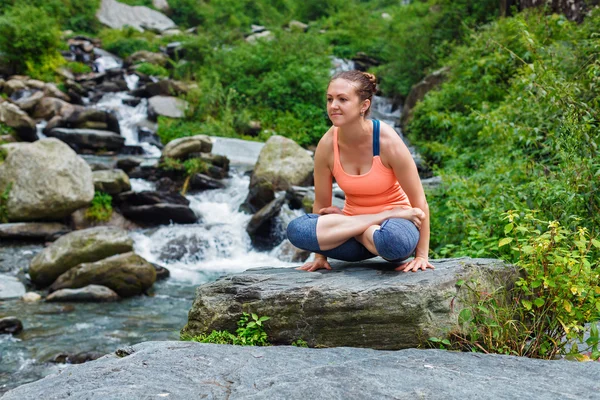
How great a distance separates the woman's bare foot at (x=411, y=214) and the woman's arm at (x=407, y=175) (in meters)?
0.06

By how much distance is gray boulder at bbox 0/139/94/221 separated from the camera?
34.6 feet

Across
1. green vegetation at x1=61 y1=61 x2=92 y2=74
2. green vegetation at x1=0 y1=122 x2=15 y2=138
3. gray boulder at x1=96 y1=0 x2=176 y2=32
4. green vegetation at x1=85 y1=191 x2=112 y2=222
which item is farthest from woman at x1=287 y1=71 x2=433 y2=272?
gray boulder at x1=96 y1=0 x2=176 y2=32

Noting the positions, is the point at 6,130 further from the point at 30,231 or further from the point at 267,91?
the point at 267,91

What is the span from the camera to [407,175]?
3.80 meters

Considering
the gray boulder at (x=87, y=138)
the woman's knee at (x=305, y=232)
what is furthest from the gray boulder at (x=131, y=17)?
the woman's knee at (x=305, y=232)

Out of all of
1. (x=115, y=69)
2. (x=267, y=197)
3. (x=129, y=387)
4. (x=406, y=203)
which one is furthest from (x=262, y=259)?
(x=115, y=69)

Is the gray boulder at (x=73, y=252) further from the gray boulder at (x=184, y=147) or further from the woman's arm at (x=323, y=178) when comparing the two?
the woman's arm at (x=323, y=178)

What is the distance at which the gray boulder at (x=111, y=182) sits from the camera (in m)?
11.9

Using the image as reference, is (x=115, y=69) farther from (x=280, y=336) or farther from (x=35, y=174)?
(x=280, y=336)

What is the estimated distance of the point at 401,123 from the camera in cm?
1950

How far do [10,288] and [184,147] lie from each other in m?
6.77

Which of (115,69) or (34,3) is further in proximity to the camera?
(34,3)

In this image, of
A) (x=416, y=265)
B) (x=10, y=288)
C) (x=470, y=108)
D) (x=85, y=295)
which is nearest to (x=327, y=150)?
(x=416, y=265)

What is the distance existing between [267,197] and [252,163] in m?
3.91
